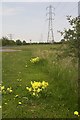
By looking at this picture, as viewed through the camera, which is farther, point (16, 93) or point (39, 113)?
point (16, 93)

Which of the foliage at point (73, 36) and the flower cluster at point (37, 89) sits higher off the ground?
the foliage at point (73, 36)

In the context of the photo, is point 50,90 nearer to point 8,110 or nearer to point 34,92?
point 34,92

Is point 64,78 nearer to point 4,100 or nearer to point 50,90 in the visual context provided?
point 50,90

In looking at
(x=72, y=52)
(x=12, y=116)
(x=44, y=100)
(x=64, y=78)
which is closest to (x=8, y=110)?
(x=12, y=116)

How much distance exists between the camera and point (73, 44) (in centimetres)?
709

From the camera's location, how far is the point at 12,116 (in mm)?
6688

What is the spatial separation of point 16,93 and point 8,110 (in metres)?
1.60

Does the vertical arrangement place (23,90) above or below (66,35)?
below

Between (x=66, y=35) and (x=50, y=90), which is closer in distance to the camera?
(x=66, y=35)

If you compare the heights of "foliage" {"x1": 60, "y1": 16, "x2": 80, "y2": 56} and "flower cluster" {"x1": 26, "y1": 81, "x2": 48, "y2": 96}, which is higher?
"foliage" {"x1": 60, "y1": 16, "x2": 80, "y2": 56}

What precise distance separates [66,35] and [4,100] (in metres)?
2.10

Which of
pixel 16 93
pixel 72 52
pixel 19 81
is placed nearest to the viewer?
pixel 72 52

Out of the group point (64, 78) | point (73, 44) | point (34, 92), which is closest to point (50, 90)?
point (34, 92)

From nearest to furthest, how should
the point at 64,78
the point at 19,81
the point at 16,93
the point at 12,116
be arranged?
the point at 12,116 < the point at 16,93 < the point at 64,78 < the point at 19,81
